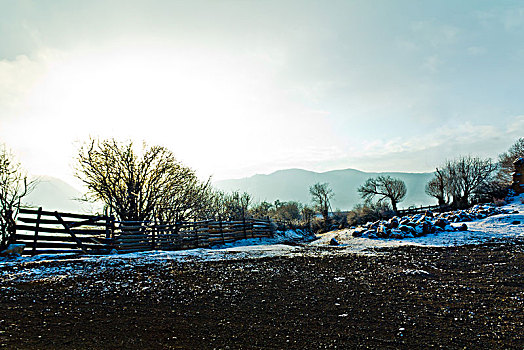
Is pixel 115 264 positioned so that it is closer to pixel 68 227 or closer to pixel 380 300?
pixel 68 227

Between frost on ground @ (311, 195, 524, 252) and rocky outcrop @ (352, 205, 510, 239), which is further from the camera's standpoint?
rocky outcrop @ (352, 205, 510, 239)

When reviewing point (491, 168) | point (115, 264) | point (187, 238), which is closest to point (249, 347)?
point (115, 264)

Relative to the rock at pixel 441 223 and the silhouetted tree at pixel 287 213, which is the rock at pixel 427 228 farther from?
the silhouetted tree at pixel 287 213

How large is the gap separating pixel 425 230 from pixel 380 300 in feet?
46.1

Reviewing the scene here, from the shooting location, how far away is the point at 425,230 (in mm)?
16406

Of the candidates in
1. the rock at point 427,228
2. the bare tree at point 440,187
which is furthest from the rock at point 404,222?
the bare tree at point 440,187

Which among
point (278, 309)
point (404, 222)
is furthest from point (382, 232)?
point (278, 309)

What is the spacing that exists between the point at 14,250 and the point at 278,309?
40.9 ft

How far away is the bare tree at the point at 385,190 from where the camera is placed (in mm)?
47062

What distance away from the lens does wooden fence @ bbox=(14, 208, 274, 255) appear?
12102mm

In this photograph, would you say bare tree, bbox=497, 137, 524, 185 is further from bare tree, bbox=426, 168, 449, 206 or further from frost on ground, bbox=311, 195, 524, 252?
frost on ground, bbox=311, 195, 524, 252

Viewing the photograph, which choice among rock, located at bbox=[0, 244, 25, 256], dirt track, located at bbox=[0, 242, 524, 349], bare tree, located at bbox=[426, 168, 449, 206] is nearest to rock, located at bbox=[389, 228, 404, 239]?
dirt track, located at bbox=[0, 242, 524, 349]

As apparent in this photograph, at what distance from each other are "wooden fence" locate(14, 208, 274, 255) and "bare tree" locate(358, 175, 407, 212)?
115ft

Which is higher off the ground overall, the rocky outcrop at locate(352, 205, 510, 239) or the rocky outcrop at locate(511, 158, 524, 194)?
the rocky outcrop at locate(511, 158, 524, 194)
